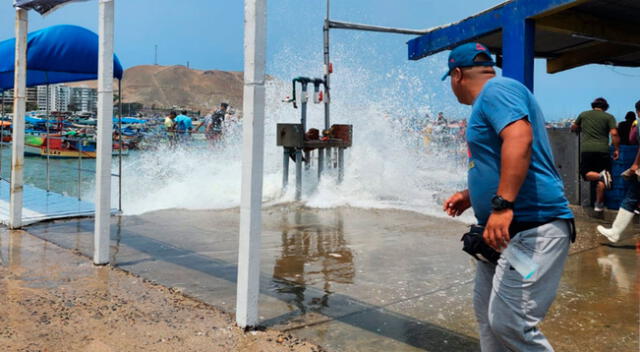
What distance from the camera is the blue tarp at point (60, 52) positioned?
7609 millimetres

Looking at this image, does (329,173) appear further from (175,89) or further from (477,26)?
(175,89)

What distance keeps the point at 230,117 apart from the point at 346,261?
1403cm

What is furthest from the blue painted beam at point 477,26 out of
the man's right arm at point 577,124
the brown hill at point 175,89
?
the brown hill at point 175,89

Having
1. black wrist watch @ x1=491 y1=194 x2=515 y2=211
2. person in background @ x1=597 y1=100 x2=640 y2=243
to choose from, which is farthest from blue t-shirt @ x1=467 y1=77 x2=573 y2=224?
person in background @ x1=597 y1=100 x2=640 y2=243

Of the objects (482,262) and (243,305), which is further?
(243,305)

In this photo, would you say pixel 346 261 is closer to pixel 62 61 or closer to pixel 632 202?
pixel 632 202

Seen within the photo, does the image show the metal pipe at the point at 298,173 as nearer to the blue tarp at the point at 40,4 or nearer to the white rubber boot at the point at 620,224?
the blue tarp at the point at 40,4

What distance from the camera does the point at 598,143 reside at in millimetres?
8969

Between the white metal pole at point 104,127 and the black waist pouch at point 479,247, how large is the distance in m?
4.06

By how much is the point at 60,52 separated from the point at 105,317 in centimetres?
523

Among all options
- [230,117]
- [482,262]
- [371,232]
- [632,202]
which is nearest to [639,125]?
[632,202]

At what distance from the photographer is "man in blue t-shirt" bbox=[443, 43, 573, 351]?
7.32 feet

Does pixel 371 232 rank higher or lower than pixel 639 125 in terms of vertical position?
lower

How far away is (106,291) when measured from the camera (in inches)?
180
